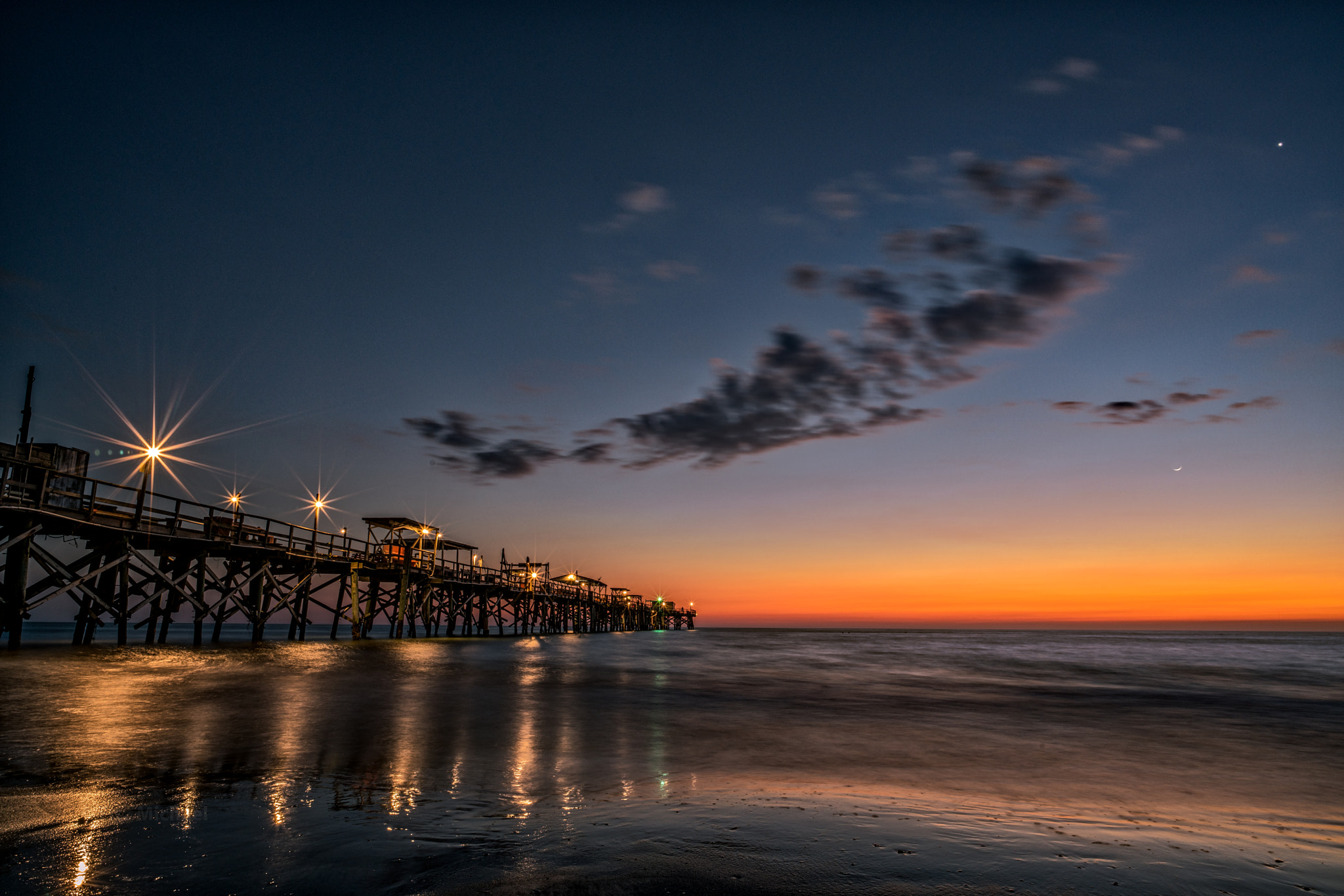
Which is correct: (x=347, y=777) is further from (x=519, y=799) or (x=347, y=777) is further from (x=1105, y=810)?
(x=1105, y=810)

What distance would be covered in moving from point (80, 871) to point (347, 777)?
347 centimetres

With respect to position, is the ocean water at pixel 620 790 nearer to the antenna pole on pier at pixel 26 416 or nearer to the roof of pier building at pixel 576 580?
the antenna pole on pier at pixel 26 416

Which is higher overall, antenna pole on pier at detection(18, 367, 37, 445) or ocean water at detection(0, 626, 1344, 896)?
antenna pole on pier at detection(18, 367, 37, 445)

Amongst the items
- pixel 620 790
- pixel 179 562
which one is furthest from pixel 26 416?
pixel 620 790

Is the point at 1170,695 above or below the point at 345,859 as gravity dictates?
below

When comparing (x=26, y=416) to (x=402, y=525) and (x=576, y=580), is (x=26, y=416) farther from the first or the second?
(x=576, y=580)

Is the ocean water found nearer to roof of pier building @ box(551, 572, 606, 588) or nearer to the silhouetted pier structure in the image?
the silhouetted pier structure

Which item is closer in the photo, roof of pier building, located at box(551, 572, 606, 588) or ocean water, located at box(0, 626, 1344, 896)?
ocean water, located at box(0, 626, 1344, 896)

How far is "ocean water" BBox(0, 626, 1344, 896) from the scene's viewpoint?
14.4 ft

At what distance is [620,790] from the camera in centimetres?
739

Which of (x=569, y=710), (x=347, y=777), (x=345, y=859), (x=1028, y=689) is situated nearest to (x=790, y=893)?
(x=345, y=859)

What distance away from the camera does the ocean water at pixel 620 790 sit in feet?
14.4

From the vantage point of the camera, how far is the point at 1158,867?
500cm

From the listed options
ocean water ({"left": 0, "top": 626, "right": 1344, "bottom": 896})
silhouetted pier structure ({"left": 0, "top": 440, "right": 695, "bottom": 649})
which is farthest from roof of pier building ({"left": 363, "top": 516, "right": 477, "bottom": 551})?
ocean water ({"left": 0, "top": 626, "right": 1344, "bottom": 896})
